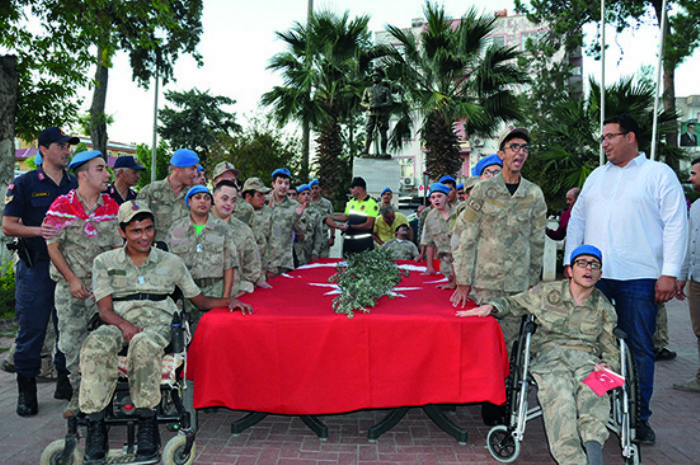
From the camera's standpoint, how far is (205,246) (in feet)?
13.8

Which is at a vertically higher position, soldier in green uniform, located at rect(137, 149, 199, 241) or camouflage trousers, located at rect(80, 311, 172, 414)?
soldier in green uniform, located at rect(137, 149, 199, 241)

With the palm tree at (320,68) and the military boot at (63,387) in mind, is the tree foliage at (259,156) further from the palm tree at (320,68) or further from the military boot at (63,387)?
the military boot at (63,387)

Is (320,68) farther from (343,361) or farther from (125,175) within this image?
(343,361)

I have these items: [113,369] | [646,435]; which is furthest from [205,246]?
[646,435]

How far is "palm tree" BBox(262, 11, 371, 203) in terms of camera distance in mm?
16500

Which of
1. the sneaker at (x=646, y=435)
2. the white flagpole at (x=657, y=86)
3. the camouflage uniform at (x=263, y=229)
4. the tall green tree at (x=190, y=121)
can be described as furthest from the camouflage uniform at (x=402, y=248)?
the tall green tree at (x=190, y=121)

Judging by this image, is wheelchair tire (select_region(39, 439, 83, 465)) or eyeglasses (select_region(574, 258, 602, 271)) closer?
wheelchair tire (select_region(39, 439, 83, 465))

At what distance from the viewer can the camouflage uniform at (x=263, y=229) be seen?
5.86 m

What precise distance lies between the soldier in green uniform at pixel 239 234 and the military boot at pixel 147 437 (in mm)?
1502

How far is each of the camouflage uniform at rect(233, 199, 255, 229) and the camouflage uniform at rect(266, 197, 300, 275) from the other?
1.52 ft

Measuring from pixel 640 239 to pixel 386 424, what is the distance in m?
2.24

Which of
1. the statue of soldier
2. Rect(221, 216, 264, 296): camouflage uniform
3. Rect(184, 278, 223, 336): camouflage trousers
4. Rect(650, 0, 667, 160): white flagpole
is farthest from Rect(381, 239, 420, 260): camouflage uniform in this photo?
Rect(650, 0, 667, 160): white flagpole

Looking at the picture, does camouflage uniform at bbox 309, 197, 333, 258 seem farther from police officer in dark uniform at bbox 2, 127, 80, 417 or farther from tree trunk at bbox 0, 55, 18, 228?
tree trunk at bbox 0, 55, 18, 228

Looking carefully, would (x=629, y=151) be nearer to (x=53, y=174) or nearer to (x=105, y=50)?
(x=53, y=174)
